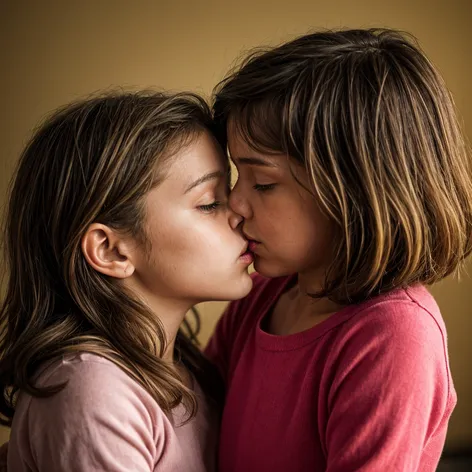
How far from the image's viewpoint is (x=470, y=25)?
183 cm

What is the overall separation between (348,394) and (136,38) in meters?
1.11

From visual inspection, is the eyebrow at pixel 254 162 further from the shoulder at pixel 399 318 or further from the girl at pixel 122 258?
the shoulder at pixel 399 318

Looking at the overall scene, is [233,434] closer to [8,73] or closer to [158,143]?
[158,143]

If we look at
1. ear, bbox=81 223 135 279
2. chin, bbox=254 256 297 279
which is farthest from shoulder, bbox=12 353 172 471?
chin, bbox=254 256 297 279

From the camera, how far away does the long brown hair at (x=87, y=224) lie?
3.49ft

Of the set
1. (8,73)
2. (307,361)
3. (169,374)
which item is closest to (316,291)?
(307,361)

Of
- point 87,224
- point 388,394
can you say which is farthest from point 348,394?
point 87,224

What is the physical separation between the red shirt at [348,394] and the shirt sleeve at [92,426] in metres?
0.19

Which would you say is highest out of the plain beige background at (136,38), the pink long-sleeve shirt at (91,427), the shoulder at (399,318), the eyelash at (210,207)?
the plain beige background at (136,38)

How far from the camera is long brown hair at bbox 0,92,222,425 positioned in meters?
1.06

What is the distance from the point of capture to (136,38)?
67.2 inches

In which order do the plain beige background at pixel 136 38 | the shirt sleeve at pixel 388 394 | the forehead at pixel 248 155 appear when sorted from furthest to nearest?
the plain beige background at pixel 136 38, the forehead at pixel 248 155, the shirt sleeve at pixel 388 394

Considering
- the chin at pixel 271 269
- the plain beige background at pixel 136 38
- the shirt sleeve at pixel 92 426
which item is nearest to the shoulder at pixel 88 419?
the shirt sleeve at pixel 92 426

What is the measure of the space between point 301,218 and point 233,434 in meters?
0.38
